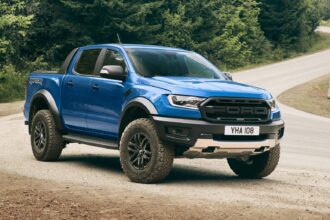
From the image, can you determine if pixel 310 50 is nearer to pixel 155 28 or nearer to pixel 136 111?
pixel 155 28

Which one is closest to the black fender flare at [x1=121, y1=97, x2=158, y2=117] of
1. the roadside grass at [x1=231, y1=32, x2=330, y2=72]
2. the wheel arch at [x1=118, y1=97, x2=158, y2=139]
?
the wheel arch at [x1=118, y1=97, x2=158, y2=139]

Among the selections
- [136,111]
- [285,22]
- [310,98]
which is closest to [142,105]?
[136,111]

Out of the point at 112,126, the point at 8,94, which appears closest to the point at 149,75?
the point at 112,126

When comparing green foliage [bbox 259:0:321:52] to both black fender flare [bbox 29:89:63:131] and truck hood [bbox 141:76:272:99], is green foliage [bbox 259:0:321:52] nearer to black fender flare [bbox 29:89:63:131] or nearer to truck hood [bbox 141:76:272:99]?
black fender flare [bbox 29:89:63:131]

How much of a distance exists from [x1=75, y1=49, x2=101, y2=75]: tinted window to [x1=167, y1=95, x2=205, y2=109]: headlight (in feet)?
6.81

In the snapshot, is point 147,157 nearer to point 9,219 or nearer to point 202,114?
point 202,114

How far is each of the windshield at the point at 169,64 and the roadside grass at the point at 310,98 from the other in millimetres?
15259

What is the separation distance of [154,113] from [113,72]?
101 cm

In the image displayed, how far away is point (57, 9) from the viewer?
3130 centimetres

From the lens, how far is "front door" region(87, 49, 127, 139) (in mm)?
9312

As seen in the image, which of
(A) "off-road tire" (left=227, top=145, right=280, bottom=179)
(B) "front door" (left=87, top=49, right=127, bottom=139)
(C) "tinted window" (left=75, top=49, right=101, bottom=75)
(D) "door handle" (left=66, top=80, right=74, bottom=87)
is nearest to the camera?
(B) "front door" (left=87, top=49, right=127, bottom=139)

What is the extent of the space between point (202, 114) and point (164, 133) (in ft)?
1.72

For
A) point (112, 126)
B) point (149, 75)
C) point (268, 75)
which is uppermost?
point (149, 75)

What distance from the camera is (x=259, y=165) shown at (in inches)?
383
